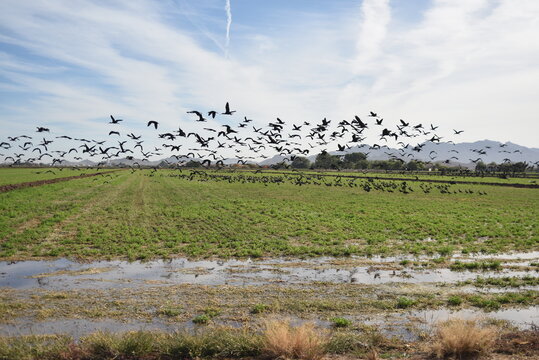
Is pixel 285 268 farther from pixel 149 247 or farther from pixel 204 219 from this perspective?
pixel 204 219

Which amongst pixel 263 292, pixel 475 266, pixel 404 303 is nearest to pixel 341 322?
pixel 404 303

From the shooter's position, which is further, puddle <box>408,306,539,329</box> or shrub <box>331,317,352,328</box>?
puddle <box>408,306,539,329</box>

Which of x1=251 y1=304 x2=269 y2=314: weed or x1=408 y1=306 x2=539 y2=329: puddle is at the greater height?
x1=408 y1=306 x2=539 y2=329: puddle

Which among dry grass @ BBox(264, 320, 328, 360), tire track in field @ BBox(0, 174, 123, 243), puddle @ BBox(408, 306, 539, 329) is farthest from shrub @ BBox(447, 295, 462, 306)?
tire track in field @ BBox(0, 174, 123, 243)

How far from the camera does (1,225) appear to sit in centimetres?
2252

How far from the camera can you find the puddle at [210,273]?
41.6 ft

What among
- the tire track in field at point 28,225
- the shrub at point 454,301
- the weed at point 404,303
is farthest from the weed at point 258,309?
the tire track in field at point 28,225

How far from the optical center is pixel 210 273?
45.5ft

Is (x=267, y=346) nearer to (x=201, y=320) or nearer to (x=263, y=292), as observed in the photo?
(x=201, y=320)

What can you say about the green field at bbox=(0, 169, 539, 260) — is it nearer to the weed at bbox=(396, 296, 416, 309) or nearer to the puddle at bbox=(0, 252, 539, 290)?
the puddle at bbox=(0, 252, 539, 290)

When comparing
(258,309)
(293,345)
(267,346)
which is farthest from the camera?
(258,309)

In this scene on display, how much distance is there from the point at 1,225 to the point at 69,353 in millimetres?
20252

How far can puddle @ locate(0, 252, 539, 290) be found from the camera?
1267 centimetres

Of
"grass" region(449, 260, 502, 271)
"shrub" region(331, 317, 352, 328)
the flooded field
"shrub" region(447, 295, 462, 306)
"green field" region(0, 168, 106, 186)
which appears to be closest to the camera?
"shrub" region(331, 317, 352, 328)
